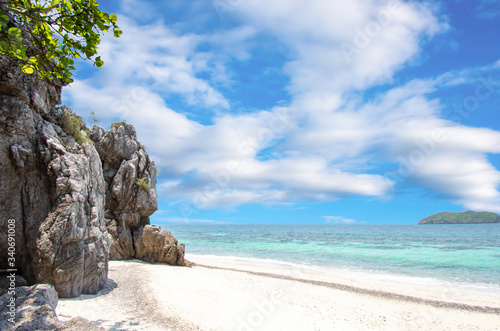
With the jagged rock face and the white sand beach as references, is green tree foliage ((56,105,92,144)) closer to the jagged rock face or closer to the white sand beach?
the jagged rock face

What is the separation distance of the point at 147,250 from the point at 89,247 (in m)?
9.84

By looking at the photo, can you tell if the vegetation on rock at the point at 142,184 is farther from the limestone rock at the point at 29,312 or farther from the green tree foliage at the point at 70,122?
the limestone rock at the point at 29,312

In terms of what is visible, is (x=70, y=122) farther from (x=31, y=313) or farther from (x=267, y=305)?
(x=267, y=305)

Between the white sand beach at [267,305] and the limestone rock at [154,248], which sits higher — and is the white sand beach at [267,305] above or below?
below

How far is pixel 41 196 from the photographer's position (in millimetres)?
9578

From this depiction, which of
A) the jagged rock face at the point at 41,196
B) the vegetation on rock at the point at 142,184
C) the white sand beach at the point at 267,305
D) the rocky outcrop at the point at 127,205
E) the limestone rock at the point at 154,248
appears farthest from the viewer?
the vegetation on rock at the point at 142,184

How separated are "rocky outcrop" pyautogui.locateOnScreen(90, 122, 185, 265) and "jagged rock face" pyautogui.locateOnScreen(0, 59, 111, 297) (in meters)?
9.10

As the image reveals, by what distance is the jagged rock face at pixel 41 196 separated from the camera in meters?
8.91

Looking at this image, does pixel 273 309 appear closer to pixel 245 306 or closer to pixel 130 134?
pixel 245 306

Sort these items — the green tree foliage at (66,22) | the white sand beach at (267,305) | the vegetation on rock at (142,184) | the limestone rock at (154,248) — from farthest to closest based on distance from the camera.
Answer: the vegetation on rock at (142,184) < the limestone rock at (154,248) < the white sand beach at (267,305) < the green tree foliage at (66,22)

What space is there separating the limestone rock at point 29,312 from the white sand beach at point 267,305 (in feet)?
6.90

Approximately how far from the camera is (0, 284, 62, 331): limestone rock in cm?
518

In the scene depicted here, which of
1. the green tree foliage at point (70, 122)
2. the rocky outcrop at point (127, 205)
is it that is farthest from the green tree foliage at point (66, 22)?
the rocky outcrop at point (127, 205)

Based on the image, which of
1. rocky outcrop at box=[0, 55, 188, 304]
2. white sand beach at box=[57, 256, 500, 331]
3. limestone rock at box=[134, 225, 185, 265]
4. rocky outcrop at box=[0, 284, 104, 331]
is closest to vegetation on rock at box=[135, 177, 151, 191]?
limestone rock at box=[134, 225, 185, 265]
